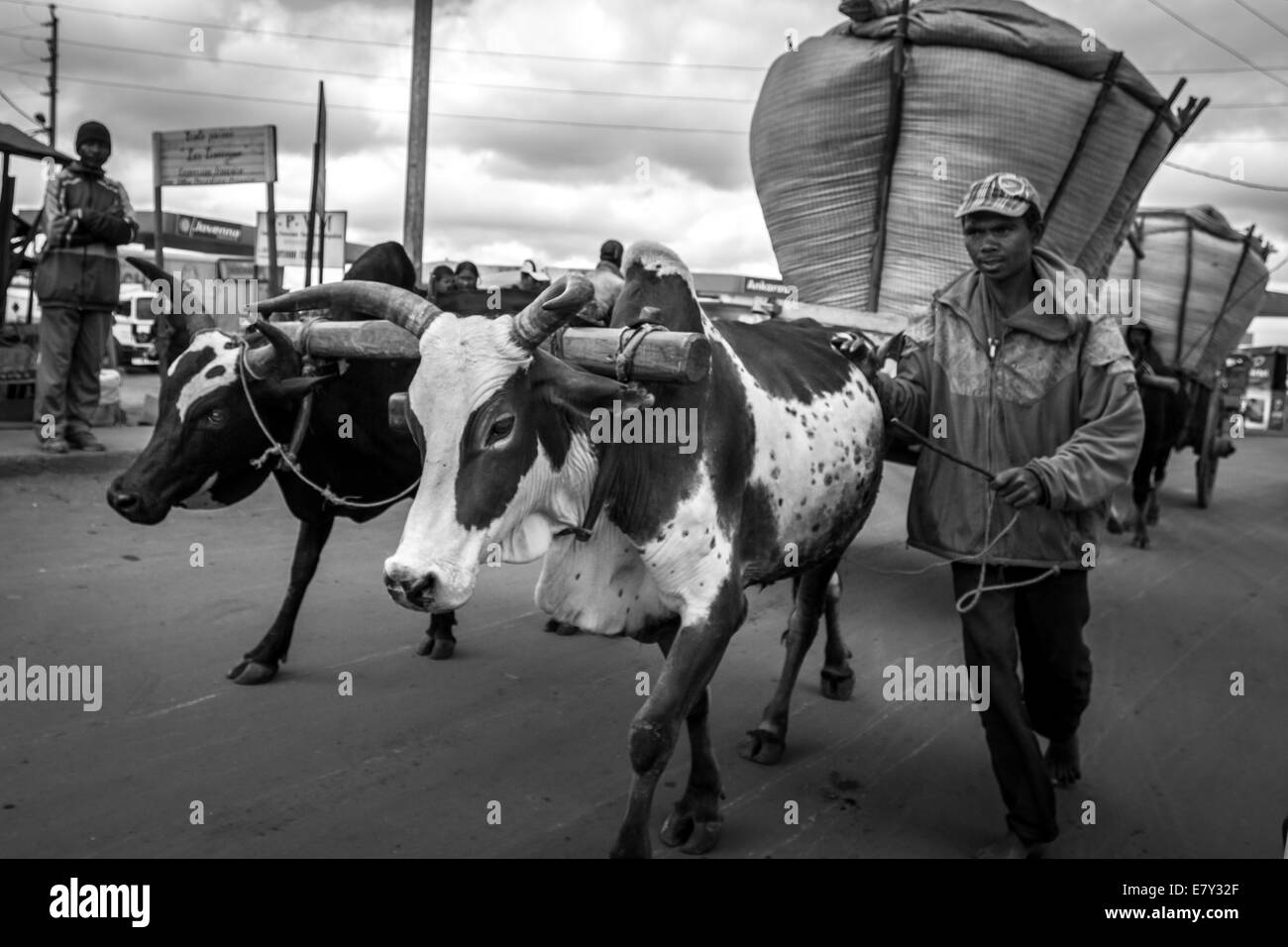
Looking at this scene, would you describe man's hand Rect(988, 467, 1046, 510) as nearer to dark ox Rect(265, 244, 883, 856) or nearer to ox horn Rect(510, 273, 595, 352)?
dark ox Rect(265, 244, 883, 856)

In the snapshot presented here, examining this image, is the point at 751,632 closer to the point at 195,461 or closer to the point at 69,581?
the point at 195,461

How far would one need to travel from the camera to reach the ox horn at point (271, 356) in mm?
3969

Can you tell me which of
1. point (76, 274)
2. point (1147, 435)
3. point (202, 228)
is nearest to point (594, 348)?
point (76, 274)

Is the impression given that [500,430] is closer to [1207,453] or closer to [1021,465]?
[1021,465]

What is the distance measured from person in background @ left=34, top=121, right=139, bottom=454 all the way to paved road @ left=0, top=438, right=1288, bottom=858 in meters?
1.25

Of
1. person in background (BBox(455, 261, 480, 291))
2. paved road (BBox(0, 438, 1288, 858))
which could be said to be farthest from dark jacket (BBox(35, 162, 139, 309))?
person in background (BBox(455, 261, 480, 291))

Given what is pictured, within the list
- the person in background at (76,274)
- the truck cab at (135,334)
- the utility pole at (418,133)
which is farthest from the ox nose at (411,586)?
the truck cab at (135,334)

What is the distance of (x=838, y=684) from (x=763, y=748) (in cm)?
82

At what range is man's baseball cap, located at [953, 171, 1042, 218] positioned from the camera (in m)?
3.21

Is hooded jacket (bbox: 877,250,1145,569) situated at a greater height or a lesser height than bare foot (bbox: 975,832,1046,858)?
greater

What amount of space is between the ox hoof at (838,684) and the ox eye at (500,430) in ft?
8.15

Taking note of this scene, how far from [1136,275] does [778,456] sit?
8197mm

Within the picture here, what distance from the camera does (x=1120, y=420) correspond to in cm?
317

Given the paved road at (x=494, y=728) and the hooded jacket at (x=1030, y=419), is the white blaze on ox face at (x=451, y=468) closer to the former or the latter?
the paved road at (x=494, y=728)
